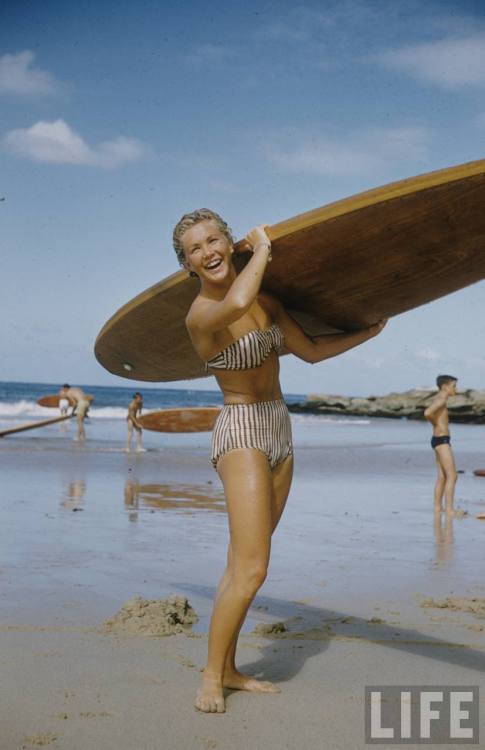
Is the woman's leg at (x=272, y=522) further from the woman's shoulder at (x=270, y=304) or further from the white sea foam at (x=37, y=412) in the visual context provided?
the white sea foam at (x=37, y=412)

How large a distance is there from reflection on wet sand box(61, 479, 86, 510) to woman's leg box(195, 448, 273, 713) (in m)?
6.16

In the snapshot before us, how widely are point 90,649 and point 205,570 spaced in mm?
2200

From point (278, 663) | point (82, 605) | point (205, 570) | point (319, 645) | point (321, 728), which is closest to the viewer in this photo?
point (321, 728)

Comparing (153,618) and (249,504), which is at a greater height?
(249,504)

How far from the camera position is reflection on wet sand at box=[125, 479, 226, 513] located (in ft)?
33.3

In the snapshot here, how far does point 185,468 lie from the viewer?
52.4ft

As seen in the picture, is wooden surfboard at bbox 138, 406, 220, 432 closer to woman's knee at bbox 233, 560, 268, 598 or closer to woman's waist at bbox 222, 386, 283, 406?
woman's waist at bbox 222, 386, 283, 406

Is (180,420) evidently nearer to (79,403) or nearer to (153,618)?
(79,403)

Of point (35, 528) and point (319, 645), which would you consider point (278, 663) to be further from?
point (35, 528)

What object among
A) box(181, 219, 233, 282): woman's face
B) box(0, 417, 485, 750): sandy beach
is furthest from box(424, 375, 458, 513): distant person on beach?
box(181, 219, 233, 282): woman's face

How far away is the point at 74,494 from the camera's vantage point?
10.9 meters

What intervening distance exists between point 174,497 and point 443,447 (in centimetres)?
338

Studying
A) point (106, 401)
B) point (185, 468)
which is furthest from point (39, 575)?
point (106, 401)

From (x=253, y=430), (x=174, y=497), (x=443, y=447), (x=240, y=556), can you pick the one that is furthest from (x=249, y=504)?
(x=443, y=447)
